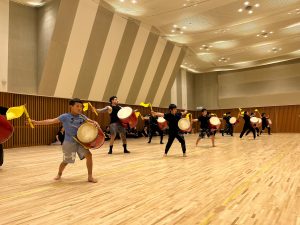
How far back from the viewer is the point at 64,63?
42.9ft

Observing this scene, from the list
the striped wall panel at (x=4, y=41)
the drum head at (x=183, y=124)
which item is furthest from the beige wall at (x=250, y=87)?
the drum head at (x=183, y=124)

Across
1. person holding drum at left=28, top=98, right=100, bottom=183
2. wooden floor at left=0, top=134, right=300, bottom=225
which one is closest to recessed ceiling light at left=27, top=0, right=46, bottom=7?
wooden floor at left=0, top=134, right=300, bottom=225

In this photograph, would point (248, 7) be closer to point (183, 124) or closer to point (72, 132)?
point (183, 124)

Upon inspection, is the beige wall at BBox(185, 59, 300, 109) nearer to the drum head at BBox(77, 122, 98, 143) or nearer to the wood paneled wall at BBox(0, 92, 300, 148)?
the wood paneled wall at BBox(0, 92, 300, 148)

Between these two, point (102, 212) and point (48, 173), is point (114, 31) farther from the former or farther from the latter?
point (102, 212)

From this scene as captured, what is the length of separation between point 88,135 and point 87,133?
4cm

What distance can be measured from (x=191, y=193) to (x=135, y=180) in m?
1.24

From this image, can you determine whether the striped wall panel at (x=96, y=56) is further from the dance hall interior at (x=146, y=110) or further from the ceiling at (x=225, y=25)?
the ceiling at (x=225, y=25)

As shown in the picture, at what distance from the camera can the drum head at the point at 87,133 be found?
447 centimetres

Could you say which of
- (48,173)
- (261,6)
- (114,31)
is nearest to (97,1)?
(114,31)

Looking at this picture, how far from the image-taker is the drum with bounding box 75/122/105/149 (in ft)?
14.7

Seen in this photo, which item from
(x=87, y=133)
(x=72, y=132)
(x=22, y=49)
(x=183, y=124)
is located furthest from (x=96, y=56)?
(x=87, y=133)

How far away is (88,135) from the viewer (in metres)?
4.51

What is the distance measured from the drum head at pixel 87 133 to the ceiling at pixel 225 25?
10.1 metres
